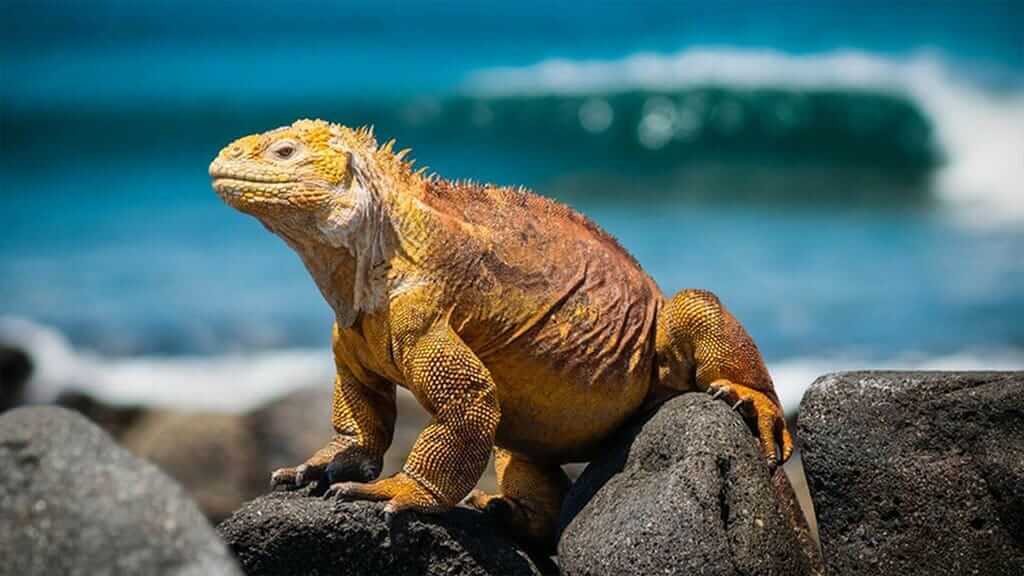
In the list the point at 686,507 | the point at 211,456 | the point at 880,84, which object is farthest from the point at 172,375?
the point at 880,84

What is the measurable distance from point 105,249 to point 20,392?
31.5ft

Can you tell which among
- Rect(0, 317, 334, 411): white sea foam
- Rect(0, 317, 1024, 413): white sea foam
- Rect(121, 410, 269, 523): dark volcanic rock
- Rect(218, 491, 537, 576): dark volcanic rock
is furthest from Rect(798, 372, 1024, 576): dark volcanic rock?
→ Rect(0, 317, 334, 411): white sea foam

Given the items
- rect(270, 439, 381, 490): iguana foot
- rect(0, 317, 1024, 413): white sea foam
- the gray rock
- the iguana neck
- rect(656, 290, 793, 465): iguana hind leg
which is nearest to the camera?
the gray rock

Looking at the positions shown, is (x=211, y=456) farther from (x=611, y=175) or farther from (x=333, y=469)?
(x=611, y=175)

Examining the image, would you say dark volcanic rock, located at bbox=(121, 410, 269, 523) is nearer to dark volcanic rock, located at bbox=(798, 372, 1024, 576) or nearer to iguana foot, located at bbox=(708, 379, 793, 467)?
iguana foot, located at bbox=(708, 379, 793, 467)

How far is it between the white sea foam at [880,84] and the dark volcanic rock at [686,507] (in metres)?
19.4

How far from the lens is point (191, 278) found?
22469 millimetres

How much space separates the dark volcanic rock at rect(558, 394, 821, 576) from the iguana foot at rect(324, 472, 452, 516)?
64cm

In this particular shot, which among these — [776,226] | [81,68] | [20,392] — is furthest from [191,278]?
[81,68]

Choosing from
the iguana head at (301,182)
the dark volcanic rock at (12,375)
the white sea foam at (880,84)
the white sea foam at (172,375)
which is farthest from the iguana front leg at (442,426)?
the white sea foam at (880,84)

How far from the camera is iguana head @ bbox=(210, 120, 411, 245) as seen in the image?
614 cm

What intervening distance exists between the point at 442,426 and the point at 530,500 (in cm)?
105

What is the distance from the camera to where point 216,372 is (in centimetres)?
1783

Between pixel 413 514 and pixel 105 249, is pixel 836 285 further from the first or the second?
pixel 413 514
